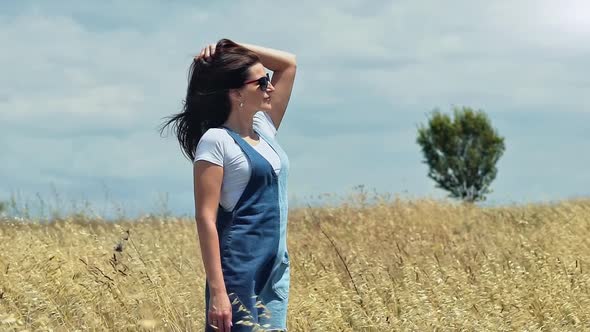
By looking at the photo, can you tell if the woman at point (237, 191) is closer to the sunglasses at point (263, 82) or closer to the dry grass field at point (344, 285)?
the sunglasses at point (263, 82)

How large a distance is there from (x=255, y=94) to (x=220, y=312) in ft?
3.14

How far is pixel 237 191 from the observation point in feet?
11.6

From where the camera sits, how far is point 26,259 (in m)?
7.37

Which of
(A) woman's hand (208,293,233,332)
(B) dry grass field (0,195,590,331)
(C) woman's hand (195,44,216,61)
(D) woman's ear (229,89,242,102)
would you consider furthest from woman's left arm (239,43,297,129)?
(B) dry grass field (0,195,590,331)

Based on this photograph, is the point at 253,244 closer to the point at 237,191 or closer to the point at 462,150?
the point at 237,191

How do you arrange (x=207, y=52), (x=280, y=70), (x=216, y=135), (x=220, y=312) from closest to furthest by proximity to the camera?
(x=220, y=312) < (x=216, y=135) < (x=207, y=52) < (x=280, y=70)

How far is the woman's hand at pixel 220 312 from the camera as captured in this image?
3426 mm

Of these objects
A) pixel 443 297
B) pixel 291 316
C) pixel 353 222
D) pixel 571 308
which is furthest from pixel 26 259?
pixel 353 222

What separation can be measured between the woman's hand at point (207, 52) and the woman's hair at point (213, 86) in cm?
2

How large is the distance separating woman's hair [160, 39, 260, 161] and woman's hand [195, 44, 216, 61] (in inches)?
0.6

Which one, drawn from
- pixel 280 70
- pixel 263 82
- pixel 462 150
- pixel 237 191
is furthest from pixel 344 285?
pixel 462 150

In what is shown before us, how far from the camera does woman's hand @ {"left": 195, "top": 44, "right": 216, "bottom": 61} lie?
12.6 ft

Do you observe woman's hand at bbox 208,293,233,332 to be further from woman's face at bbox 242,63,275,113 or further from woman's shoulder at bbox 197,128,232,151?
woman's face at bbox 242,63,275,113

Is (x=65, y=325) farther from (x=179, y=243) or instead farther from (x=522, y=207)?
(x=522, y=207)
